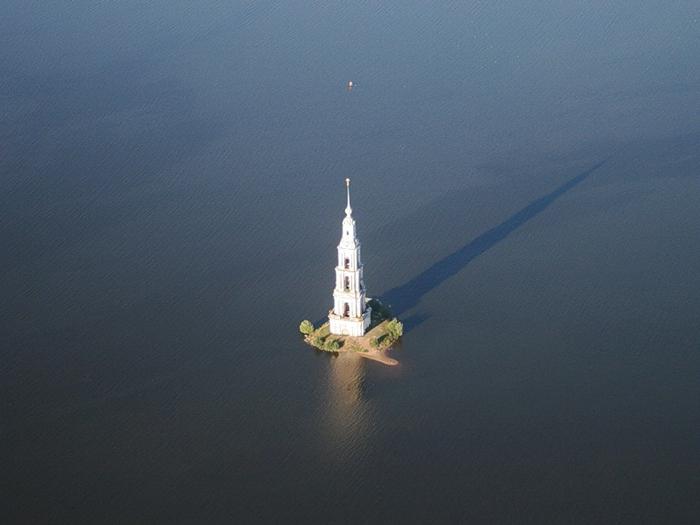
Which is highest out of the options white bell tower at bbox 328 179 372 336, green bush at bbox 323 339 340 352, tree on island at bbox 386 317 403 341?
white bell tower at bbox 328 179 372 336

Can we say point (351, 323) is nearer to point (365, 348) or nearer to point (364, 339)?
point (364, 339)

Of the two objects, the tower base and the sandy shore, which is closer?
the sandy shore

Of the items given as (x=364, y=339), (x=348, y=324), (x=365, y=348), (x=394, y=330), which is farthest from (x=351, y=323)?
(x=394, y=330)

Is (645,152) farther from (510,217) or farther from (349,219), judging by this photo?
(349,219)

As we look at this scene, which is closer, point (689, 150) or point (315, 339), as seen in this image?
point (315, 339)

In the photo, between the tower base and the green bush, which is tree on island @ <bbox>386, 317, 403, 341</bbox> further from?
the green bush

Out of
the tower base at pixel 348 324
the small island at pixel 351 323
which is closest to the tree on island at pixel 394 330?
the small island at pixel 351 323

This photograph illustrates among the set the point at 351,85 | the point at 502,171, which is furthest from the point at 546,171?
the point at 351,85

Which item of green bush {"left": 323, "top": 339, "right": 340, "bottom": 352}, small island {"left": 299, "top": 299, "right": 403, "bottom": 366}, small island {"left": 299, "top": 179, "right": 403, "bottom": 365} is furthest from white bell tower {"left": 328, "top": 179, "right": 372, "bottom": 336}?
green bush {"left": 323, "top": 339, "right": 340, "bottom": 352}

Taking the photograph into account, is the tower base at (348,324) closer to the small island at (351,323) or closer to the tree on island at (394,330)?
the small island at (351,323)
